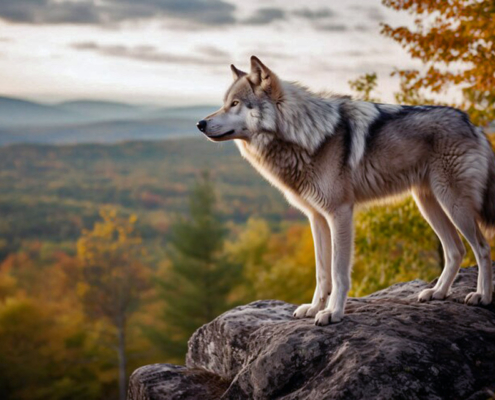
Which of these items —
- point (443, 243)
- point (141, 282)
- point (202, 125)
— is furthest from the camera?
point (141, 282)

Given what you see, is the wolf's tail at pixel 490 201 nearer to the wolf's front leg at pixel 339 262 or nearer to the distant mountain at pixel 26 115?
the wolf's front leg at pixel 339 262

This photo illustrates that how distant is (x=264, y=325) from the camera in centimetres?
657

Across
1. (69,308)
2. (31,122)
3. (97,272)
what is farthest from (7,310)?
(31,122)

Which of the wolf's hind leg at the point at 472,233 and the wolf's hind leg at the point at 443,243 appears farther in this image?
the wolf's hind leg at the point at 443,243

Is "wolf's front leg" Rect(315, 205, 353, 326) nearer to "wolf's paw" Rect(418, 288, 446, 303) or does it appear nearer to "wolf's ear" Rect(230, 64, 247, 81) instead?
"wolf's paw" Rect(418, 288, 446, 303)

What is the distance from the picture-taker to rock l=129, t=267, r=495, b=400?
496 cm

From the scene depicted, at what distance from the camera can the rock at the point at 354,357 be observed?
496cm

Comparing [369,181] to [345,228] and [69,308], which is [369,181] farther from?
[69,308]

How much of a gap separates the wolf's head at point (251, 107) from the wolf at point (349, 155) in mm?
11

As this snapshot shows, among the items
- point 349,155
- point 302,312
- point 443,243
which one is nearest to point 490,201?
point 443,243

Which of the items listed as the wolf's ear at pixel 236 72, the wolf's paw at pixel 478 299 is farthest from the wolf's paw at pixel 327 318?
the wolf's ear at pixel 236 72

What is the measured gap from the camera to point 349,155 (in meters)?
6.29

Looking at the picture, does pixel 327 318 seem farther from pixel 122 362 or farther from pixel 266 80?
pixel 122 362

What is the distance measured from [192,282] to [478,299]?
35.3m
